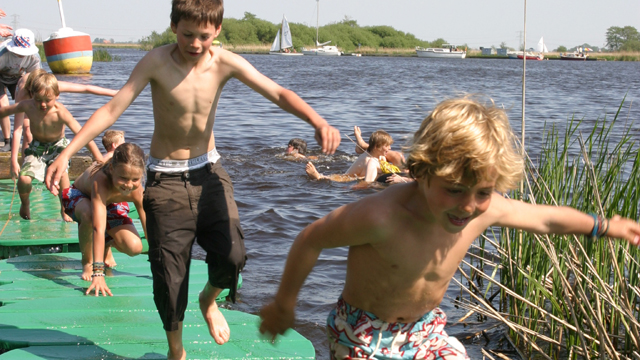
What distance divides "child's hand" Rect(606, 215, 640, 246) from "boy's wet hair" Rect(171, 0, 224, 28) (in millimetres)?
1952

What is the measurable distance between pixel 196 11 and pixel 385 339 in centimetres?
171

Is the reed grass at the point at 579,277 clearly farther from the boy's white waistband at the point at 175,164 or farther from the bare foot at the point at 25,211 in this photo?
the bare foot at the point at 25,211

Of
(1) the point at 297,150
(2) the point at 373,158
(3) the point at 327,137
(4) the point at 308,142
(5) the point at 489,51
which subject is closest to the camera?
(3) the point at 327,137

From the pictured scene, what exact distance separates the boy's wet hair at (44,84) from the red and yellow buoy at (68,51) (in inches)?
846

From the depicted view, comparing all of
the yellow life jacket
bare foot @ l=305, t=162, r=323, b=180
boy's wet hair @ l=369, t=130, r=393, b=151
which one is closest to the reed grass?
boy's wet hair @ l=369, t=130, r=393, b=151

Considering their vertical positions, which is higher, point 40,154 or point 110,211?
point 40,154

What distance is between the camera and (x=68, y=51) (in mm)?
27609

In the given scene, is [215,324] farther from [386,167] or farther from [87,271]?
[386,167]

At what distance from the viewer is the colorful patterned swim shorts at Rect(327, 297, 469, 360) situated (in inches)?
93.4

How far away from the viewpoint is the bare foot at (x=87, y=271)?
468 cm

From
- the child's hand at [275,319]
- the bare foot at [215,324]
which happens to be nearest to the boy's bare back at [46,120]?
the bare foot at [215,324]

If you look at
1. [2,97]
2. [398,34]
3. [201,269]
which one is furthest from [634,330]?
[398,34]

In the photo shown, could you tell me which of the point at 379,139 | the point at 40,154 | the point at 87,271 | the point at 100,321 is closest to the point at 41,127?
the point at 40,154

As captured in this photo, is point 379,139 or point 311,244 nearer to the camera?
point 311,244
